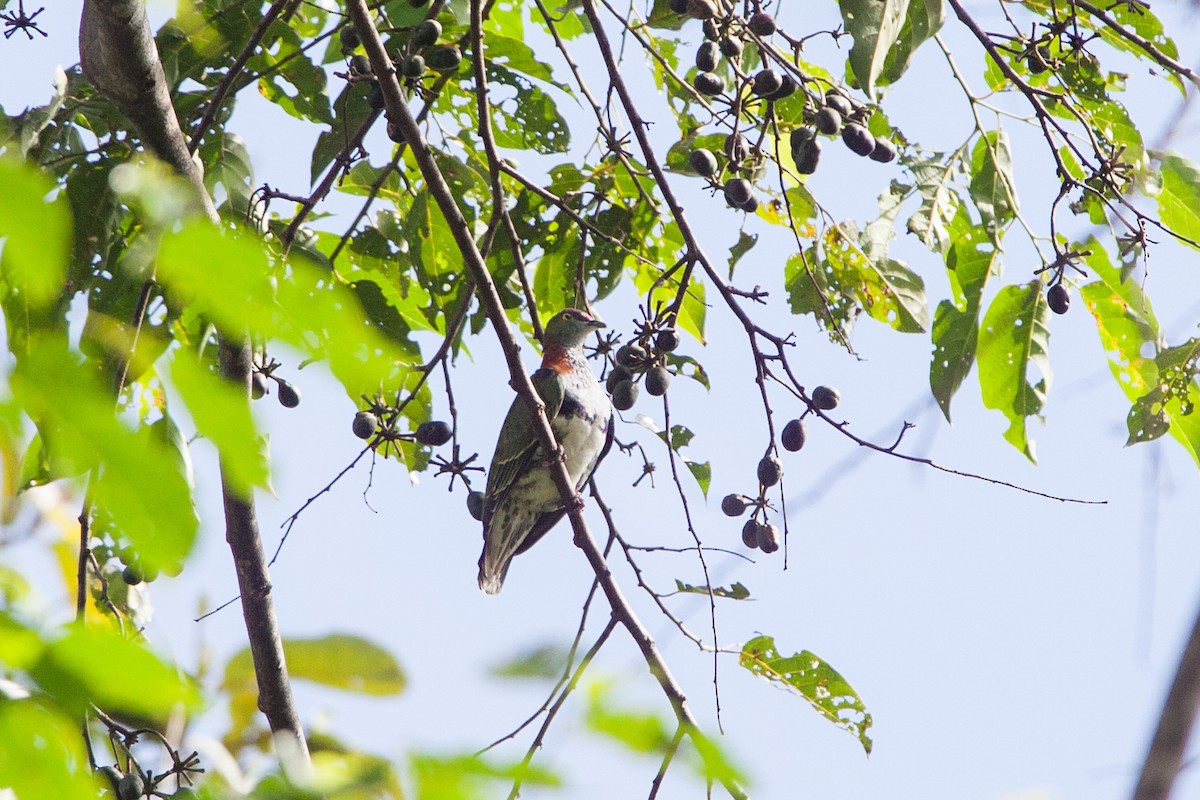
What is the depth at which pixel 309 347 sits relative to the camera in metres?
0.85

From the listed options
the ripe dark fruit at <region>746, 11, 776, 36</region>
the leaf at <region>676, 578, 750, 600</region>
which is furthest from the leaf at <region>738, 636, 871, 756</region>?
the ripe dark fruit at <region>746, 11, 776, 36</region>

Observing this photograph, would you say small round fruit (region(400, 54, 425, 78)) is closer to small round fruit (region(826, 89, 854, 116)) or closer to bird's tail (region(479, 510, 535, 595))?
small round fruit (region(826, 89, 854, 116))

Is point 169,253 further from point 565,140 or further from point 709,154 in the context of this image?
point 565,140

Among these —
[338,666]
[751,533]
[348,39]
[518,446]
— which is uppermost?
[348,39]

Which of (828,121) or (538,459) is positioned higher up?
(538,459)

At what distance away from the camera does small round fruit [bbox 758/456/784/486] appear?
10.6 feet

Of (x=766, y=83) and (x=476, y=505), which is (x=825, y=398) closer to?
(x=766, y=83)

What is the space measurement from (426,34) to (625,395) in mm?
1216

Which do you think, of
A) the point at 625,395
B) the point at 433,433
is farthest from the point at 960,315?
the point at 433,433

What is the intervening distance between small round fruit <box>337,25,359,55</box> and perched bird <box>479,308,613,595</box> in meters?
2.12

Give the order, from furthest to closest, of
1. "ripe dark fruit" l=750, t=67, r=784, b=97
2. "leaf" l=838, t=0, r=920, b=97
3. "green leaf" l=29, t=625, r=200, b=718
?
"ripe dark fruit" l=750, t=67, r=784, b=97 < "leaf" l=838, t=0, r=920, b=97 < "green leaf" l=29, t=625, r=200, b=718

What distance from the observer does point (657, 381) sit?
3508 mm

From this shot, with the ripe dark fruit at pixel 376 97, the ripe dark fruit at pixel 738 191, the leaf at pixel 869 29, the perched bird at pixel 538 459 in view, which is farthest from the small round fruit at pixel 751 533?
the perched bird at pixel 538 459

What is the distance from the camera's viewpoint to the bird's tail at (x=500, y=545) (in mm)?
6016
